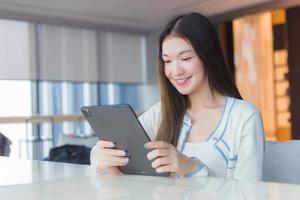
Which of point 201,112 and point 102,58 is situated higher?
point 102,58

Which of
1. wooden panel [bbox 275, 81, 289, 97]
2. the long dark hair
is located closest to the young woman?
the long dark hair

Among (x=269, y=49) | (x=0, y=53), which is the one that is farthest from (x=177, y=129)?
(x=269, y=49)

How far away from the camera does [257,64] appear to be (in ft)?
21.7

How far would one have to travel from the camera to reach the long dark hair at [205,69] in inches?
49.3

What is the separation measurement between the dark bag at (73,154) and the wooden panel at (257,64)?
392cm

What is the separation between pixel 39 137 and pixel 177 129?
4102 mm

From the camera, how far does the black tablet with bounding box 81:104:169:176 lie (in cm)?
101

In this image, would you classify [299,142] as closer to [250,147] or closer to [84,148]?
[250,147]

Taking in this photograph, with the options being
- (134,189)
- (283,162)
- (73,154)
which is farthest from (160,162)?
(73,154)

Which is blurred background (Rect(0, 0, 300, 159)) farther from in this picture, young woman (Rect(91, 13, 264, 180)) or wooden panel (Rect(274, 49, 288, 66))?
young woman (Rect(91, 13, 264, 180))

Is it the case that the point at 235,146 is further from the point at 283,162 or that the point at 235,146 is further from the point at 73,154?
the point at 73,154

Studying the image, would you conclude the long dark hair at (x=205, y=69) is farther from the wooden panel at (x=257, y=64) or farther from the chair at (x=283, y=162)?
the wooden panel at (x=257, y=64)

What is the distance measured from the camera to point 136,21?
5.77 m

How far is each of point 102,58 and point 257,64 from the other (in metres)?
2.34
